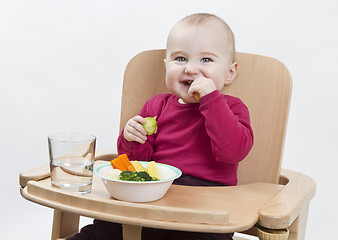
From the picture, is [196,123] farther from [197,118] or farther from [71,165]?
[71,165]

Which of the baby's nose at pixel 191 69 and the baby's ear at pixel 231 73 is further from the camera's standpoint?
the baby's ear at pixel 231 73

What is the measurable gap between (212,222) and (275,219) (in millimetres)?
170

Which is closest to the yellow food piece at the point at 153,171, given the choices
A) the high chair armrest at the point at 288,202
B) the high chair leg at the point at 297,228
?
the high chair armrest at the point at 288,202

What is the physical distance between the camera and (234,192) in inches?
56.9

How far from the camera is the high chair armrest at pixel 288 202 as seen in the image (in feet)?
4.10

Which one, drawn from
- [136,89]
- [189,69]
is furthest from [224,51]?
[136,89]

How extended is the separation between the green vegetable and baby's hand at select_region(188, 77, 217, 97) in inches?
11.4

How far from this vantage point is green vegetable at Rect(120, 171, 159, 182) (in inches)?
50.6

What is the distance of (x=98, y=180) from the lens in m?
1.46

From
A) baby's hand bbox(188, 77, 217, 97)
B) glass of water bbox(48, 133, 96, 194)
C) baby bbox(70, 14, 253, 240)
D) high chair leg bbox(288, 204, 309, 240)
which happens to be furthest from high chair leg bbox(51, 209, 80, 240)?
high chair leg bbox(288, 204, 309, 240)

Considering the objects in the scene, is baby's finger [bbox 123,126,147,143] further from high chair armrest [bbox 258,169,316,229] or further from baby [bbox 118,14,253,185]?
high chair armrest [bbox 258,169,316,229]

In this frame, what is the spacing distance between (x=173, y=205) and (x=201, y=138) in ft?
1.13

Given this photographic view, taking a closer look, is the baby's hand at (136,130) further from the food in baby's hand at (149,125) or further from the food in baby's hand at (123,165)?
the food in baby's hand at (123,165)

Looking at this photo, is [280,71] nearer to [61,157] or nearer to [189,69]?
[189,69]
